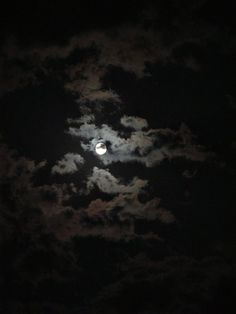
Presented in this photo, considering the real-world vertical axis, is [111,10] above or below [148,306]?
above

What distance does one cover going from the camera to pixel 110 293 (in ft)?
6.91

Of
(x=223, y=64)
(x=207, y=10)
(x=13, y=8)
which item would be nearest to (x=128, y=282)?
(x=223, y=64)

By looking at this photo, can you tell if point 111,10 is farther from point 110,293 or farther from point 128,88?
point 110,293

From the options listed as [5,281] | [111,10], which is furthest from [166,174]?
[5,281]

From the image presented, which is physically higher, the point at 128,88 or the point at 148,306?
the point at 128,88

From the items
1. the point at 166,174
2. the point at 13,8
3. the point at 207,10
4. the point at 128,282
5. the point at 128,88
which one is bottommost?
the point at 128,282

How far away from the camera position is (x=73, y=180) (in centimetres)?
210

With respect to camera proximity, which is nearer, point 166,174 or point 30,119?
point 166,174

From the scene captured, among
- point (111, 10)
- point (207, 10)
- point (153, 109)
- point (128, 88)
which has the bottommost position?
point (153, 109)

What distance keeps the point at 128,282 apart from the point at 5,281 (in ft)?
2.71

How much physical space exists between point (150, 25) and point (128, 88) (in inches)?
15.9

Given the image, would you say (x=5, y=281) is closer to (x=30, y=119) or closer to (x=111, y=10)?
(x=30, y=119)

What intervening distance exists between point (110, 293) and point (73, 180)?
761 mm

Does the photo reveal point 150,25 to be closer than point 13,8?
Yes
